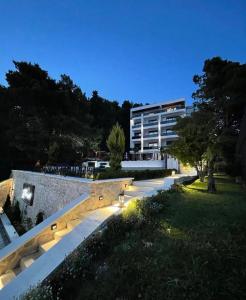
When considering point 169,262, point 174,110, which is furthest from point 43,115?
point 174,110

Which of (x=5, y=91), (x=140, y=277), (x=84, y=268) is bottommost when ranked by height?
(x=84, y=268)

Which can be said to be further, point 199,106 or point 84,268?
point 199,106

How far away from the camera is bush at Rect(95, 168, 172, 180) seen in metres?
11.3

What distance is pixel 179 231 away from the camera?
222 inches

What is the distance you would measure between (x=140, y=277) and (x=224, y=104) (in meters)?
21.5

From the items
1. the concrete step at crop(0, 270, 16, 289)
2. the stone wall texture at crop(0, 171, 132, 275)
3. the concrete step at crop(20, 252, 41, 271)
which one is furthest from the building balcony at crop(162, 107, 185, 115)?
the concrete step at crop(0, 270, 16, 289)

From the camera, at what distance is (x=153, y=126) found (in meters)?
53.8

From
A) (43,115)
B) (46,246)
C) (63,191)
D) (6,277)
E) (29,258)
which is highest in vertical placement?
(43,115)

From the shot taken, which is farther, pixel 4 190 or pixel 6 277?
pixel 4 190

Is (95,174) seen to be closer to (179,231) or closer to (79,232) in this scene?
(79,232)

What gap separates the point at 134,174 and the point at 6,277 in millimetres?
8766

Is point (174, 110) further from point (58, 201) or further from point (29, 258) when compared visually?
point (29, 258)

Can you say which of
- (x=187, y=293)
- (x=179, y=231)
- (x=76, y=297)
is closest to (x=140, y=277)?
(x=187, y=293)

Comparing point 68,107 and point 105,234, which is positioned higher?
point 68,107
